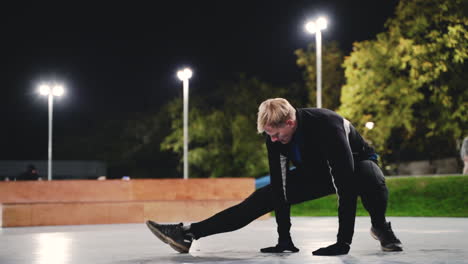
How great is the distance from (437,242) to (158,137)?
5505 cm

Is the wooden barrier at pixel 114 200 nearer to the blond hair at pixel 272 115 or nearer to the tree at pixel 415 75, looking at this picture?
the blond hair at pixel 272 115

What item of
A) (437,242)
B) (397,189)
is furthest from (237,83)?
(437,242)

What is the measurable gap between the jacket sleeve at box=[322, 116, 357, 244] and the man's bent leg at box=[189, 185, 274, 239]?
82 cm

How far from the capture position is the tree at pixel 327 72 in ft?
143

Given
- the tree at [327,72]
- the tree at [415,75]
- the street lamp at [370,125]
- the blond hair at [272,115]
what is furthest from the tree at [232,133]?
the blond hair at [272,115]

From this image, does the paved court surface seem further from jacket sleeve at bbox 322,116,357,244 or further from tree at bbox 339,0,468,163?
tree at bbox 339,0,468,163

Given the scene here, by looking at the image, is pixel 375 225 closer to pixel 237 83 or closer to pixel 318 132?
pixel 318 132

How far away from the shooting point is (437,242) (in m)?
9.30

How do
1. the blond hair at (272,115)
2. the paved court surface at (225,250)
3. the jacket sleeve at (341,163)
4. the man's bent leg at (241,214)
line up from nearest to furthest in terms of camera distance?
the blond hair at (272,115) < the jacket sleeve at (341,163) < the paved court surface at (225,250) < the man's bent leg at (241,214)

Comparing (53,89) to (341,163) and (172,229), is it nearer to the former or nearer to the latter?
(172,229)

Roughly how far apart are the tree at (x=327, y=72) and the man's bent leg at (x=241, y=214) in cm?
3572

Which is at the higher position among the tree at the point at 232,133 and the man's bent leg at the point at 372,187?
the tree at the point at 232,133

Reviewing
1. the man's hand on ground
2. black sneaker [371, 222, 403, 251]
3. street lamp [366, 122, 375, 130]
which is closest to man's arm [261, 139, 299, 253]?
the man's hand on ground

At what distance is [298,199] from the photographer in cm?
720
